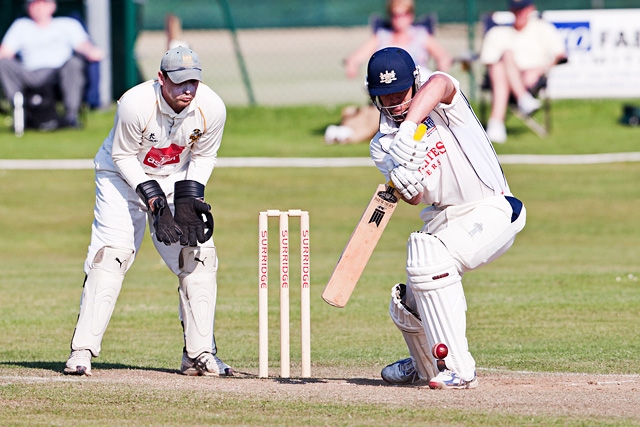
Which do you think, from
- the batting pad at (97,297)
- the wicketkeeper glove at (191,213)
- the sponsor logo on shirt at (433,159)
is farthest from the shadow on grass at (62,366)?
the sponsor logo on shirt at (433,159)

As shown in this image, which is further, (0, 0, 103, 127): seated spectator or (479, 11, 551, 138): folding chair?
(0, 0, 103, 127): seated spectator

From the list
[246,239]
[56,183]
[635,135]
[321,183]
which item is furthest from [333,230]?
[635,135]

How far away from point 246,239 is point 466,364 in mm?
7187

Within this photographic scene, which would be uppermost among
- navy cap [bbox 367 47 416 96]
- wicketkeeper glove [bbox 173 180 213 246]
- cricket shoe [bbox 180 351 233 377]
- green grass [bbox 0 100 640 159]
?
navy cap [bbox 367 47 416 96]

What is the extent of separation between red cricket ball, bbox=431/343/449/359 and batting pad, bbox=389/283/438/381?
1.06 ft

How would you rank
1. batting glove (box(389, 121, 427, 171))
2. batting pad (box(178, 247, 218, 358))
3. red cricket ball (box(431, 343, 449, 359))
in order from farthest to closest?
1. batting pad (box(178, 247, 218, 358))
2. red cricket ball (box(431, 343, 449, 359))
3. batting glove (box(389, 121, 427, 171))

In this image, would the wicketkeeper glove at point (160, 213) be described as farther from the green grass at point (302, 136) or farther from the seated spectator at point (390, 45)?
the green grass at point (302, 136)

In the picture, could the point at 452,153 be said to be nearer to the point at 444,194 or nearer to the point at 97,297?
the point at 444,194

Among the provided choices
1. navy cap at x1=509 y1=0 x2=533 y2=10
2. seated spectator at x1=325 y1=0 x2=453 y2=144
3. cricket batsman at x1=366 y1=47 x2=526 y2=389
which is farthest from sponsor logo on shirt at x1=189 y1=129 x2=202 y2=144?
navy cap at x1=509 y1=0 x2=533 y2=10

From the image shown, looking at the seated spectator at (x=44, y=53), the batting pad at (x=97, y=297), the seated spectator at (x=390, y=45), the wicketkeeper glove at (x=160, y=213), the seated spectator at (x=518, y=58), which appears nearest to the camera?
the wicketkeeper glove at (x=160, y=213)

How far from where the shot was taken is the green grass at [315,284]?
5.88 metres

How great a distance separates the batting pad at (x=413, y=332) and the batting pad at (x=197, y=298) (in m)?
1.25

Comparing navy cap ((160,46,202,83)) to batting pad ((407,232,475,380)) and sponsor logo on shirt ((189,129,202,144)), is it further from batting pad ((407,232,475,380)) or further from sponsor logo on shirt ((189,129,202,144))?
batting pad ((407,232,475,380))

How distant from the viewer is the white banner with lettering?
18562 mm
